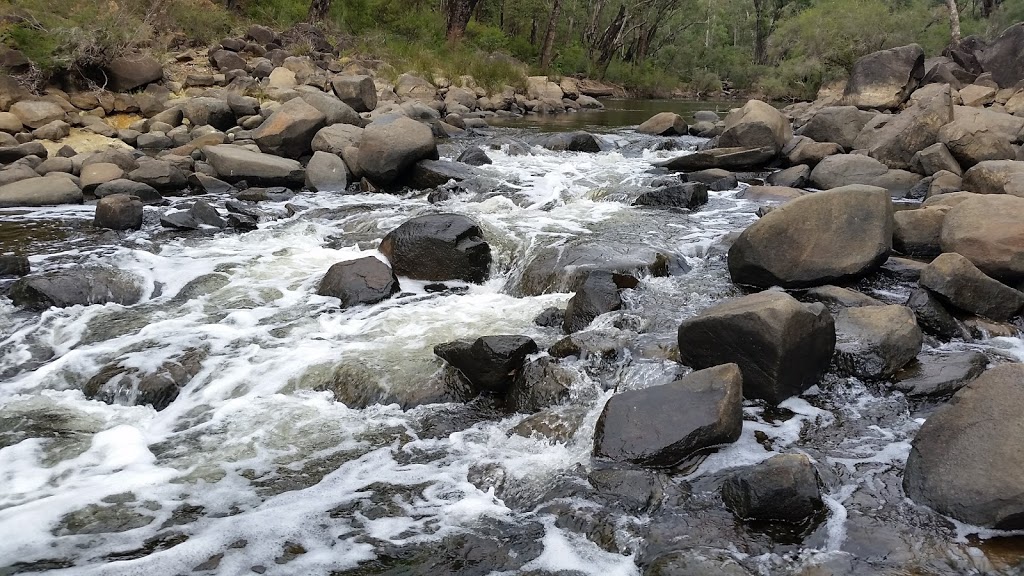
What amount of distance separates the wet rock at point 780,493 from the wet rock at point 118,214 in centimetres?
822

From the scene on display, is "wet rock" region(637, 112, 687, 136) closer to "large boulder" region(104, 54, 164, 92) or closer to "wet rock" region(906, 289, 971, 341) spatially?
"large boulder" region(104, 54, 164, 92)

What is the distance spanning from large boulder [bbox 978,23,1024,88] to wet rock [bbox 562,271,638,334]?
55.2 ft

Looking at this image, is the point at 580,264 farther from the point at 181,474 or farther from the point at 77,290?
the point at 77,290

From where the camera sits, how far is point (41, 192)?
32.4 feet

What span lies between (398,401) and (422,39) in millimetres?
24127

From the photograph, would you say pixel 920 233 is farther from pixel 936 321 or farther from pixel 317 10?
pixel 317 10

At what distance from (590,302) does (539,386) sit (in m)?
1.40

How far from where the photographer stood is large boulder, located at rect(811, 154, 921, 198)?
1037 cm

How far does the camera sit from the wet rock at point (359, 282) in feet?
22.7

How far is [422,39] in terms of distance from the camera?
88.1ft

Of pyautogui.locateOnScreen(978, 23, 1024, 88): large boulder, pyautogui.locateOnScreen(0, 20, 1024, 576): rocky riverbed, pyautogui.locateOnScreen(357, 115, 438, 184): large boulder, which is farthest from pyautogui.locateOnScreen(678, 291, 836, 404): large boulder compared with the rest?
pyautogui.locateOnScreen(978, 23, 1024, 88): large boulder

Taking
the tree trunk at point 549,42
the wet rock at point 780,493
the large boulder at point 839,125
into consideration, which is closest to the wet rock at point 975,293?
the wet rock at point 780,493

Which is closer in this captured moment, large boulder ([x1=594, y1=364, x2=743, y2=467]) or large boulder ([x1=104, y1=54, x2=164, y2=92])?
large boulder ([x1=594, y1=364, x2=743, y2=467])

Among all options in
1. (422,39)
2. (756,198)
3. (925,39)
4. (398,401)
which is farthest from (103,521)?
(925,39)
